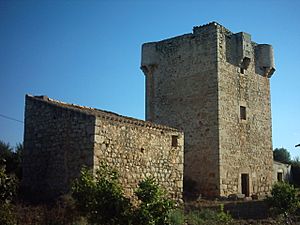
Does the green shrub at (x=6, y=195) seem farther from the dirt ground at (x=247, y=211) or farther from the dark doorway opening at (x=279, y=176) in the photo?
the dark doorway opening at (x=279, y=176)

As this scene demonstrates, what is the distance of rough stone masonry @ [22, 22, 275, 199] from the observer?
13117 mm

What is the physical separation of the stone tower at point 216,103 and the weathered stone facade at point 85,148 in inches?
186

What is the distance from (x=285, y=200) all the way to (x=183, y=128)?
8336 millimetres

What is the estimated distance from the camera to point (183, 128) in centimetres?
2083

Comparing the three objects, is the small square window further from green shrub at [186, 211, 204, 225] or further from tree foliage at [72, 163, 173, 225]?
tree foliage at [72, 163, 173, 225]

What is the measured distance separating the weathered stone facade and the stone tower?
473 centimetres

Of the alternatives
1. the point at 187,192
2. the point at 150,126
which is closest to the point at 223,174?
the point at 187,192

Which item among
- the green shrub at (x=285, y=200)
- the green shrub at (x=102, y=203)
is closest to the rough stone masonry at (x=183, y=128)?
the green shrub at (x=102, y=203)

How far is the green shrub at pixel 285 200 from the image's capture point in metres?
13.2

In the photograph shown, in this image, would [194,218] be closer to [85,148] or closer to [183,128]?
[85,148]

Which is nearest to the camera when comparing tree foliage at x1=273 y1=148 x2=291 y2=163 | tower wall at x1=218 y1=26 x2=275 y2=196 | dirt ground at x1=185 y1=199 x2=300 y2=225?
dirt ground at x1=185 y1=199 x2=300 y2=225

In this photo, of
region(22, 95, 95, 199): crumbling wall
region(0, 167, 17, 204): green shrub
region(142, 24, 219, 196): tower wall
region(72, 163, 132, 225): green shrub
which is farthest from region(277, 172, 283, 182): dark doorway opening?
region(0, 167, 17, 204): green shrub

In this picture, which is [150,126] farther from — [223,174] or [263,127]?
[263,127]

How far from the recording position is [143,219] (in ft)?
28.5
